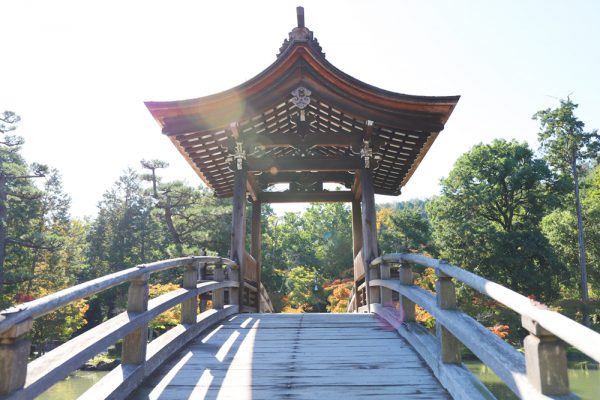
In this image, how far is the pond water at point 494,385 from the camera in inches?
582

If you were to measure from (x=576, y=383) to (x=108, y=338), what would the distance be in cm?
1910

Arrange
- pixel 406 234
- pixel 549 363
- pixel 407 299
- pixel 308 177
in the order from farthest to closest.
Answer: pixel 406 234 < pixel 308 177 < pixel 407 299 < pixel 549 363

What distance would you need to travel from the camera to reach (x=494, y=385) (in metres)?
16.3

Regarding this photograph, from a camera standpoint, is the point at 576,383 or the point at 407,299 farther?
the point at 576,383

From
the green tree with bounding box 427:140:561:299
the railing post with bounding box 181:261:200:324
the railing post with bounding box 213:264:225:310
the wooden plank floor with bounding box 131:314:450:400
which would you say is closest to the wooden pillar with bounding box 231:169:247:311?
the railing post with bounding box 213:264:225:310

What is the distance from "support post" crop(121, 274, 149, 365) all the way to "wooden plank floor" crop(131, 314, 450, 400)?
23 centimetres

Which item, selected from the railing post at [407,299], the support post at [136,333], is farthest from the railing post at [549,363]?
the support post at [136,333]

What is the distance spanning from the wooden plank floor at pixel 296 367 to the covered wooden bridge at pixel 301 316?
2 centimetres

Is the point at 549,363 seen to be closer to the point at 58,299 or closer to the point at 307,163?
the point at 58,299

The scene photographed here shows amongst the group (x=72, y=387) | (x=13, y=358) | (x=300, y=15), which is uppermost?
(x=300, y=15)

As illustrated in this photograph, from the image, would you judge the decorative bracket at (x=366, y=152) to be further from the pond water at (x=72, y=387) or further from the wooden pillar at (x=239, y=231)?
the pond water at (x=72, y=387)


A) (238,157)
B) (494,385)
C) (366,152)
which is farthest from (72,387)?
(366,152)

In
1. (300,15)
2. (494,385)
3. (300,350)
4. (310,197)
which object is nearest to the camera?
(300,350)

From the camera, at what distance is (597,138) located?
87.6 ft
